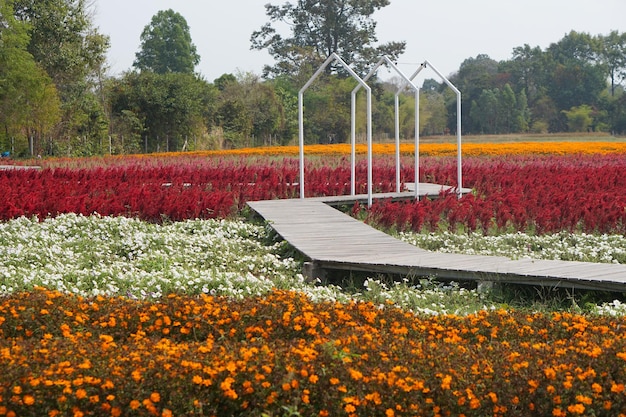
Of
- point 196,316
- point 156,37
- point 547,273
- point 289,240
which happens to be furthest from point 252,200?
point 156,37

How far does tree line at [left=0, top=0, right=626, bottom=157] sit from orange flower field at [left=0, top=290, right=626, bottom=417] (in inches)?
1274

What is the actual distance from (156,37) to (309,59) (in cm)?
2495

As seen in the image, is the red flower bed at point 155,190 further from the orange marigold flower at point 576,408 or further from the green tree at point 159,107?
the green tree at point 159,107

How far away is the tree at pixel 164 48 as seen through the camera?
69562 millimetres

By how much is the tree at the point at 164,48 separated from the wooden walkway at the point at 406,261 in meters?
59.7

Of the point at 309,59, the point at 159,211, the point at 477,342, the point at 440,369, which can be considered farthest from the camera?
the point at 309,59

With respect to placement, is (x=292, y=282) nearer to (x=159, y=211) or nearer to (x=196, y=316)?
(x=196, y=316)

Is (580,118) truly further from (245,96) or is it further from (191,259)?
(191,259)

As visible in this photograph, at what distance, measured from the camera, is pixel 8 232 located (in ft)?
35.7

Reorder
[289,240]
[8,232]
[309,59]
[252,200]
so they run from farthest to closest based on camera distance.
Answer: [309,59] < [252,200] < [8,232] < [289,240]

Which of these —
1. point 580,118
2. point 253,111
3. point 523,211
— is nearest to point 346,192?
point 523,211

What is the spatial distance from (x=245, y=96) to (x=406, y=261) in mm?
37841

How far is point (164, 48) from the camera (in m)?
69.9

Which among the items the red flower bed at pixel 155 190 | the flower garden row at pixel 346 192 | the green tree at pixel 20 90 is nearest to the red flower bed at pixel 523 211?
the flower garden row at pixel 346 192
